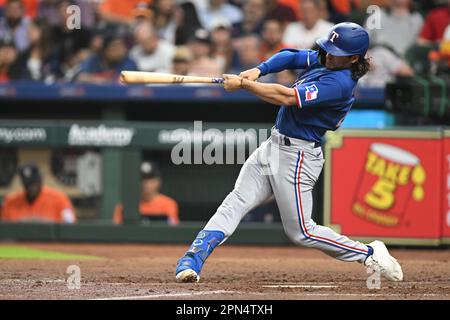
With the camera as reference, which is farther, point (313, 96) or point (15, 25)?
point (15, 25)

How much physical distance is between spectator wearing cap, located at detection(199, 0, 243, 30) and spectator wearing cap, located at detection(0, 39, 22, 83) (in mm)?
2281

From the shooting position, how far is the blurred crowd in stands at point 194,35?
10.9 m

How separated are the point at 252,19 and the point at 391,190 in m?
2.94

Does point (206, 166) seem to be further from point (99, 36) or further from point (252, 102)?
point (99, 36)

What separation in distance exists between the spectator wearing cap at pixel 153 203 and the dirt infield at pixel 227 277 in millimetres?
551

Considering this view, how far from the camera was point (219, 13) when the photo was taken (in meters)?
11.9

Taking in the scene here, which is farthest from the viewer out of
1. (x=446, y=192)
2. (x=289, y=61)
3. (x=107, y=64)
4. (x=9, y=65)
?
(x=9, y=65)

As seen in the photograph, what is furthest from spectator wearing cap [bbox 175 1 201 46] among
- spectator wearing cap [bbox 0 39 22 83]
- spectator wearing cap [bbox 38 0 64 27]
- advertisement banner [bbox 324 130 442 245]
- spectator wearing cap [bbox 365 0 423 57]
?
advertisement banner [bbox 324 130 442 245]

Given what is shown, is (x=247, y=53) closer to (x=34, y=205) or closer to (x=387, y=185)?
(x=387, y=185)

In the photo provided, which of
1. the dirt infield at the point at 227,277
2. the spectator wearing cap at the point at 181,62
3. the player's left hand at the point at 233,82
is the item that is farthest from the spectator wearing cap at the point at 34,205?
the player's left hand at the point at 233,82

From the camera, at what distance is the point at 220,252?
9.74 metres

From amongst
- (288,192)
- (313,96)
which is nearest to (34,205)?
(288,192)

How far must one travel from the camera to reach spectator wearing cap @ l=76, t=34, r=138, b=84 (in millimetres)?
11070

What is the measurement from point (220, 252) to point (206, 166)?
1127 mm
